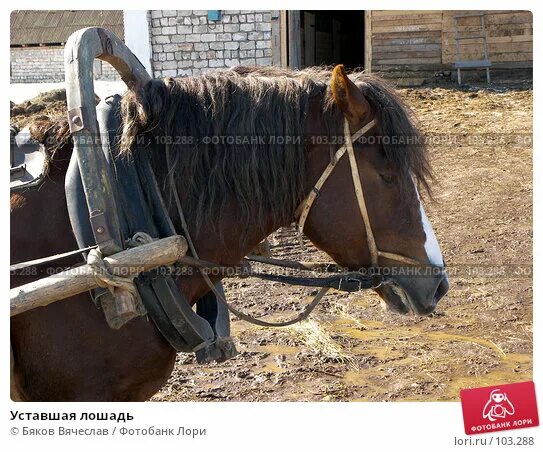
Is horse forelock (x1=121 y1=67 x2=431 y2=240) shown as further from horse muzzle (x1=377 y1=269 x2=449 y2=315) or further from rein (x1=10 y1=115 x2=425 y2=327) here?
horse muzzle (x1=377 y1=269 x2=449 y2=315)

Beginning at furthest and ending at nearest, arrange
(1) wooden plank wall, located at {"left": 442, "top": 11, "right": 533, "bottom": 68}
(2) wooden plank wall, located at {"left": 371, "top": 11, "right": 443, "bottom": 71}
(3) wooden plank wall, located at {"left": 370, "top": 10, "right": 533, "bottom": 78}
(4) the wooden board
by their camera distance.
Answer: (4) the wooden board, (2) wooden plank wall, located at {"left": 371, "top": 11, "right": 443, "bottom": 71}, (3) wooden plank wall, located at {"left": 370, "top": 10, "right": 533, "bottom": 78}, (1) wooden plank wall, located at {"left": 442, "top": 11, "right": 533, "bottom": 68}

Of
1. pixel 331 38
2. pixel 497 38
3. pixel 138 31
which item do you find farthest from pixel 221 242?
pixel 331 38

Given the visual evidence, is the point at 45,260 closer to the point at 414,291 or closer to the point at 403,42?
the point at 414,291

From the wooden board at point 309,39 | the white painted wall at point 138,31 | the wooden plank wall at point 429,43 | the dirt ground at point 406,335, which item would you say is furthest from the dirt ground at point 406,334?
the wooden board at point 309,39

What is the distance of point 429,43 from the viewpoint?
1147cm

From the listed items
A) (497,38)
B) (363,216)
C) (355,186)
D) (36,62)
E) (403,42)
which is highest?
(36,62)

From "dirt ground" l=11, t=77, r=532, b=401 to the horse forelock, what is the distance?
0.57 meters

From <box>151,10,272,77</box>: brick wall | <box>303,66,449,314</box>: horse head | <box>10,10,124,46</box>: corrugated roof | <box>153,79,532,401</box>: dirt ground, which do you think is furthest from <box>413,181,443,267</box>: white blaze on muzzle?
<box>151,10,272,77</box>: brick wall

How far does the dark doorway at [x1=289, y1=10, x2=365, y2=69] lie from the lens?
15595 millimetres

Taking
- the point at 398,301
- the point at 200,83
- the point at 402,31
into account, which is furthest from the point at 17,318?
the point at 402,31

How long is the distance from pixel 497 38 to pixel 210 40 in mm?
5224

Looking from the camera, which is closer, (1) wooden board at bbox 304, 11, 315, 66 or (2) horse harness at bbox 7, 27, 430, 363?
(2) horse harness at bbox 7, 27, 430, 363
